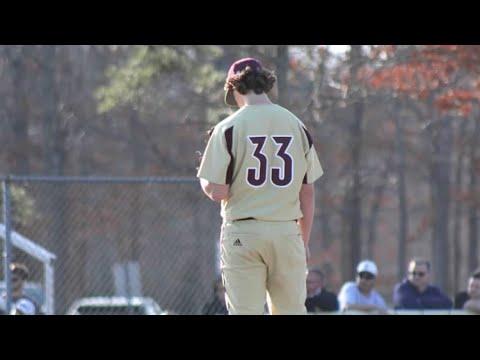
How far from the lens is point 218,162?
535cm

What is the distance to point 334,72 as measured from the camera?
18250 mm

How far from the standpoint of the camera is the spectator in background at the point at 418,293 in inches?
434

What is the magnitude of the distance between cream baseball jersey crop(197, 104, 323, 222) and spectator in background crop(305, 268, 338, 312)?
16.4 ft

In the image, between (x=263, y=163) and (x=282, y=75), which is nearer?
(x=263, y=163)

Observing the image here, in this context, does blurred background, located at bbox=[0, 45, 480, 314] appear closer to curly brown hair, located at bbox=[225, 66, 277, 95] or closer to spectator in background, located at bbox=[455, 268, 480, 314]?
spectator in background, located at bbox=[455, 268, 480, 314]

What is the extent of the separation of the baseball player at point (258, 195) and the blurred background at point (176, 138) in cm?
785

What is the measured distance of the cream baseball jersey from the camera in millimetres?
5352

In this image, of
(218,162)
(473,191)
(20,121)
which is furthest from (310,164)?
(473,191)

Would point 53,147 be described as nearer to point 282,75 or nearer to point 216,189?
point 282,75

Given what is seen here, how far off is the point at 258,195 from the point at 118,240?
17.4 meters

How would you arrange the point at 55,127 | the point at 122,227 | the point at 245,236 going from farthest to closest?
the point at 122,227, the point at 55,127, the point at 245,236
